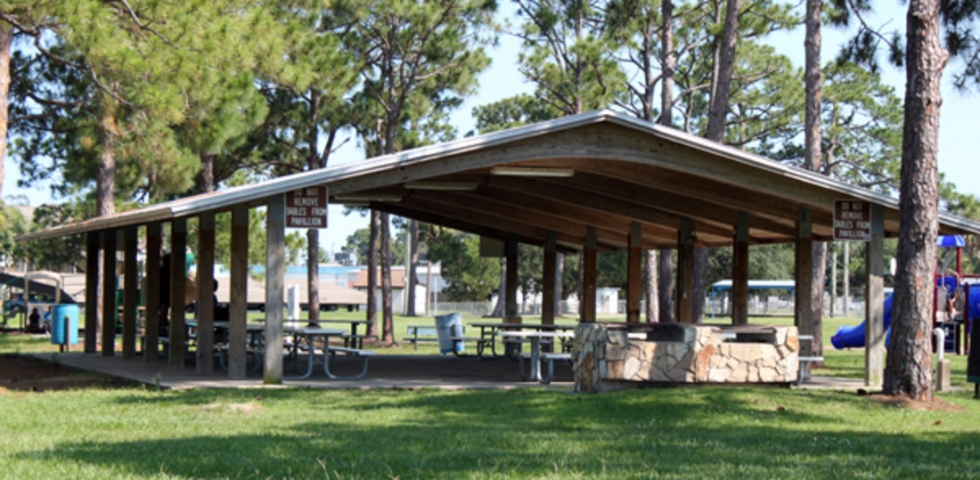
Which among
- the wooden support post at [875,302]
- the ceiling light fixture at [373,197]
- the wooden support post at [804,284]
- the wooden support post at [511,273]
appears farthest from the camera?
the wooden support post at [511,273]

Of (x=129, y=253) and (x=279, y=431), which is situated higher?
(x=129, y=253)

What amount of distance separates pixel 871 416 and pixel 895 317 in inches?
62.9

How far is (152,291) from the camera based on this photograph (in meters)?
16.4

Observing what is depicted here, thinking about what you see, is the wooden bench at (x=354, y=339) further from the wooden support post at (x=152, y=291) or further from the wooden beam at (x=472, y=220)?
the wooden support post at (x=152, y=291)

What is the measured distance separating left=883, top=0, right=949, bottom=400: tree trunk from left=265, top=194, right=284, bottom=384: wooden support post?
6397 mm

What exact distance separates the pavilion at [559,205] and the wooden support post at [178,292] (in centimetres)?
2

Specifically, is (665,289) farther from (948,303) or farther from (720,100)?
(720,100)

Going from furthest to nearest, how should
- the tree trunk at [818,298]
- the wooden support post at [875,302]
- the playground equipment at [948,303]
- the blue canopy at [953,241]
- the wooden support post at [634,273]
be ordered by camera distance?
the blue canopy at [953,241] → the playground equipment at [948,303] → the wooden support post at [634,273] → the tree trunk at [818,298] → the wooden support post at [875,302]

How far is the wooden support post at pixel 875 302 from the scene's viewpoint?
13141 mm

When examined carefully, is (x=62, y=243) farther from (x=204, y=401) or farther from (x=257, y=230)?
(x=204, y=401)

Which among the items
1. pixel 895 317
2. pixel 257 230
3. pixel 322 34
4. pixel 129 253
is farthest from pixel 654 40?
pixel 895 317

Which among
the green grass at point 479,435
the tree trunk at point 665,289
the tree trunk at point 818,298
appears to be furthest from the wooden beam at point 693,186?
the tree trunk at point 665,289

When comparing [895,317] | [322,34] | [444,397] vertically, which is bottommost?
[444,397]

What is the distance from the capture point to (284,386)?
11.9 m
